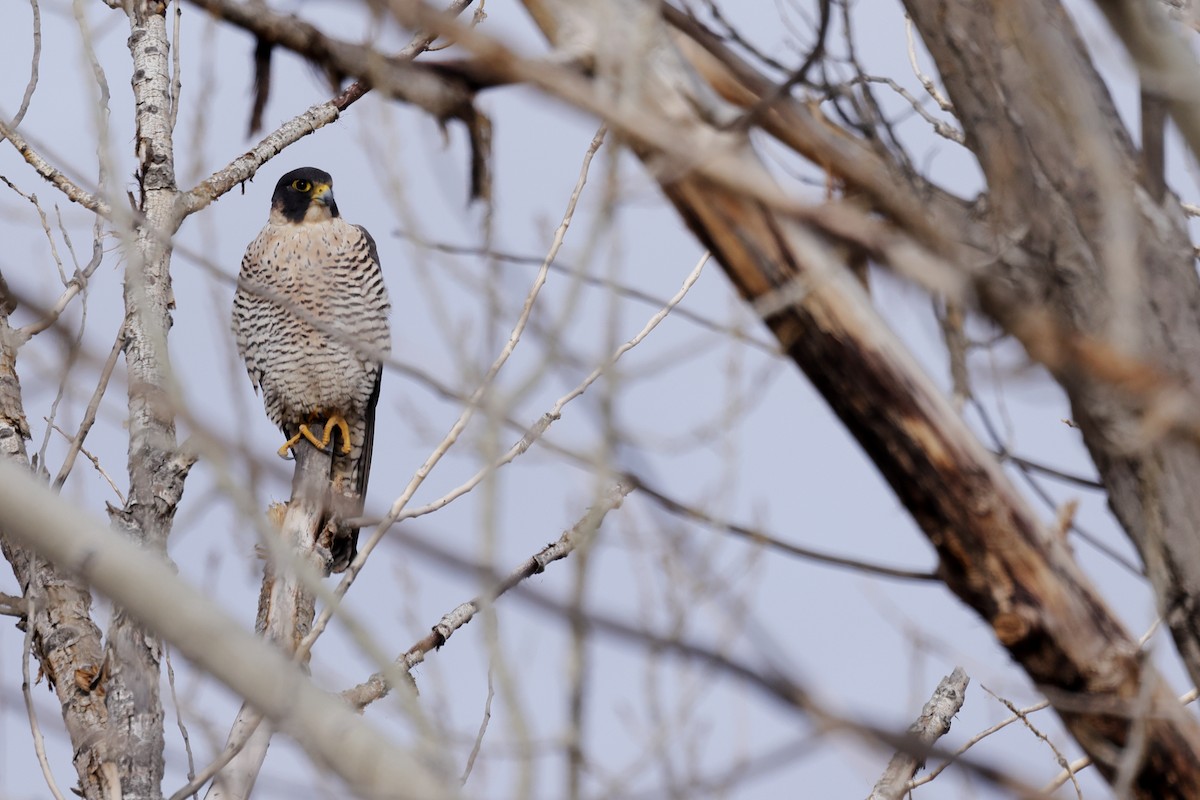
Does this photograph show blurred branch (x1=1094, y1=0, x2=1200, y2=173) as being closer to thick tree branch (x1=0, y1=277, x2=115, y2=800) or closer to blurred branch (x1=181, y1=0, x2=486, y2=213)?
blurred branch (x1=181, y1=0, x2=486, y2=213)

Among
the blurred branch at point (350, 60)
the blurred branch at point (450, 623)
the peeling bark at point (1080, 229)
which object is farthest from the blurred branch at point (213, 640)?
the blurred branch at point (450, 623)

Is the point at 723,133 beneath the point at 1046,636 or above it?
above

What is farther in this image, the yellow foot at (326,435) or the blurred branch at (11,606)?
the yellow foot at (326,435)

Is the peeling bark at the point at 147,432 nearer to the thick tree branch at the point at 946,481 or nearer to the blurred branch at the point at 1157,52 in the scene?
the thick tree branch at the point at 946,481

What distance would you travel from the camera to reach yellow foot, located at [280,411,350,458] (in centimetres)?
714

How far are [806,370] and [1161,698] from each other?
0.72 metres

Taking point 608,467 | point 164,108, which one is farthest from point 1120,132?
point 164,108

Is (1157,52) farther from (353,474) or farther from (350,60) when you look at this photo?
(353,474)

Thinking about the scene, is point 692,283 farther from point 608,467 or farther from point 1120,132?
point 608,467

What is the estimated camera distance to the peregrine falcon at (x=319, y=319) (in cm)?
708

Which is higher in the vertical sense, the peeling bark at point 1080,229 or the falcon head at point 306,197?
the falcon head at point 306,197

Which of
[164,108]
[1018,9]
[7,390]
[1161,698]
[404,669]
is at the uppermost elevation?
[164,108]

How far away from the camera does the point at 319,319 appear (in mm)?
7156

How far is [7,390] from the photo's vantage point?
14.3 ft
